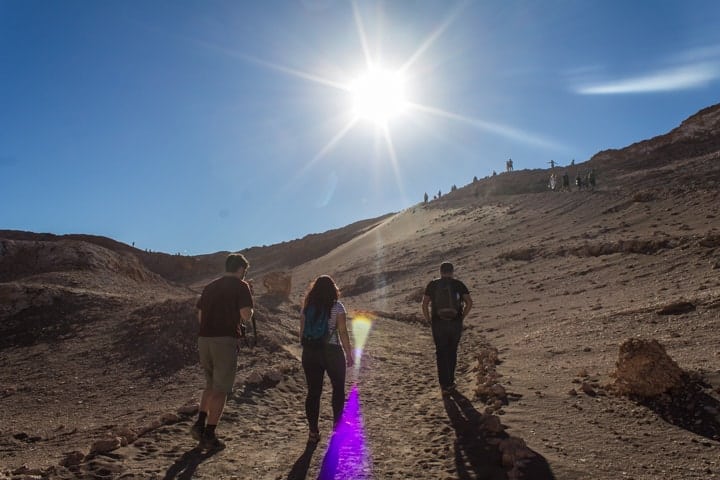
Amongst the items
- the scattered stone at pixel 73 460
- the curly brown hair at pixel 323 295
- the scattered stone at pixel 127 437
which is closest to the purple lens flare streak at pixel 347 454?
the curly brown hair at pixel 323 295

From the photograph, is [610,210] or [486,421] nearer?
[486,421]

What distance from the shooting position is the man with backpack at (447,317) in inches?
255

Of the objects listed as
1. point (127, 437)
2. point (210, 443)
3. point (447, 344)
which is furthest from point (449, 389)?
point (127, 437)

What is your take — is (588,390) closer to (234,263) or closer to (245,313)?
(245,313)

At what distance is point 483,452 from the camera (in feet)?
14.5

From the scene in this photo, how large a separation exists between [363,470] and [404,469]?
1.15 feet

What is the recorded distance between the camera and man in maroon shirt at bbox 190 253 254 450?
15.1 feet

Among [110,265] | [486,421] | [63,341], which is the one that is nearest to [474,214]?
[110,265]

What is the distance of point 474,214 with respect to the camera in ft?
117

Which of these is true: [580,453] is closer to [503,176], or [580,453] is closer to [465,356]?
[465,356]

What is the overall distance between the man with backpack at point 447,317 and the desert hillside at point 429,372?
40cm

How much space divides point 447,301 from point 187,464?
3614 millimetres

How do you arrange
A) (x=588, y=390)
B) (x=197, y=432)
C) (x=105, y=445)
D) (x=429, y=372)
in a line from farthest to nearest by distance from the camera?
1. (x=429, y=372)
2. (x=588, y=390)
3. (x=197, y=432)
4. (x=105, y=445)

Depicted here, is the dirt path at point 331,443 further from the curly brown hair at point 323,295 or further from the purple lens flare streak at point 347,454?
the curly brown hair at point 323,295
